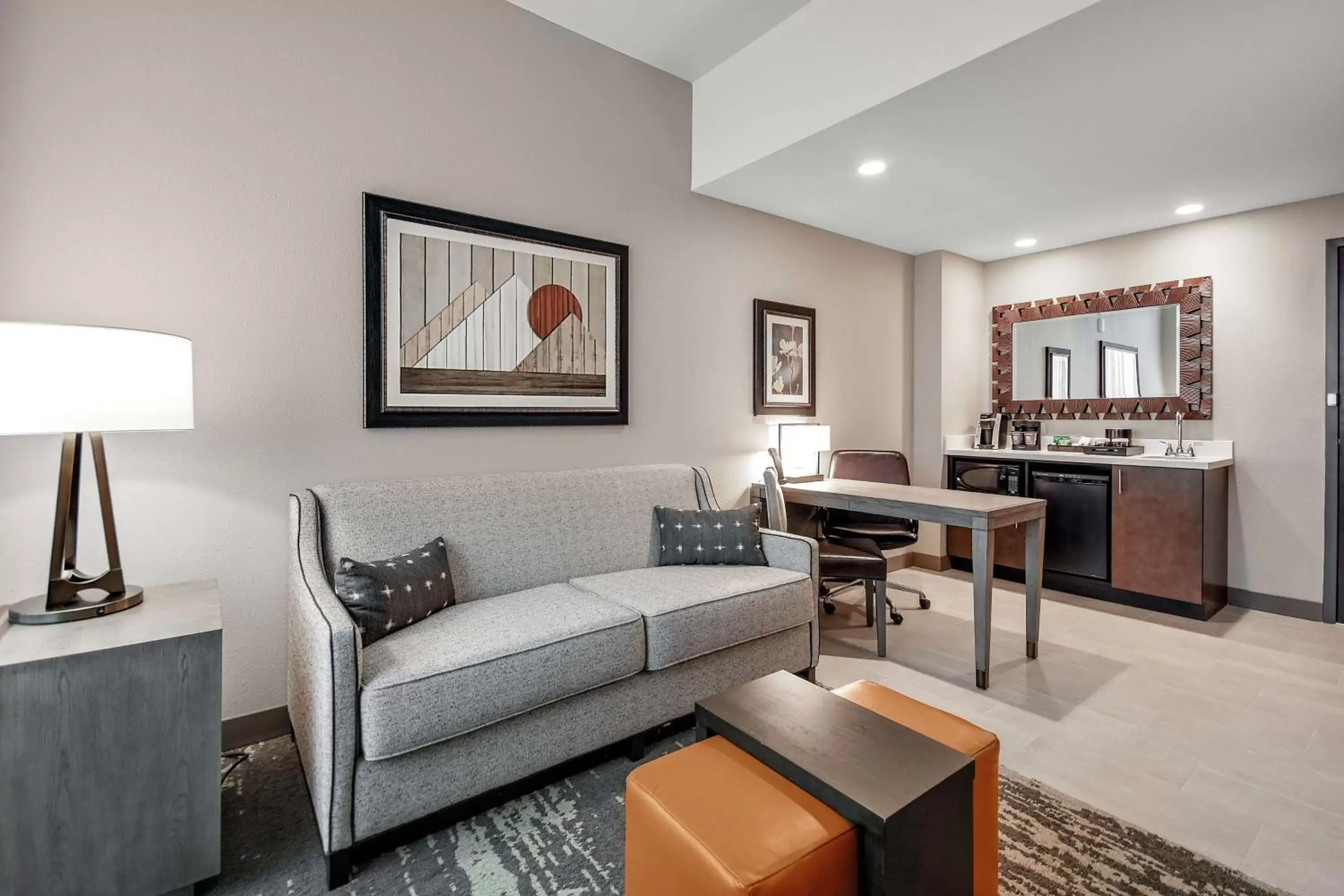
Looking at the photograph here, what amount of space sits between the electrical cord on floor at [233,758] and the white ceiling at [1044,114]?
10.1ft

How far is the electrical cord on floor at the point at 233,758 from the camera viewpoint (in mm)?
2037

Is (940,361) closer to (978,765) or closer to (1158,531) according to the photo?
(1158,531)

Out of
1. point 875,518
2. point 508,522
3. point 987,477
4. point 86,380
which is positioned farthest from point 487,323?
point 987,477

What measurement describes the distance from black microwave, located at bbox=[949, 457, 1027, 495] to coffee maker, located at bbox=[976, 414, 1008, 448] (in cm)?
24

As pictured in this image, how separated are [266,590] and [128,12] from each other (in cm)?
188

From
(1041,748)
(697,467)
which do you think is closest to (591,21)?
(697,467)

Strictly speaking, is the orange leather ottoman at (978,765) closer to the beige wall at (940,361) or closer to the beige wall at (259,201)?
the beige wall at (259,201)

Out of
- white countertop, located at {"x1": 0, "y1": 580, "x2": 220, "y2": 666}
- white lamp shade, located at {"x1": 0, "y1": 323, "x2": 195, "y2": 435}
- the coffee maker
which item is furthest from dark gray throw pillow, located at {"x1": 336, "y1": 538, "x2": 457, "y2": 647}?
the coffee maker

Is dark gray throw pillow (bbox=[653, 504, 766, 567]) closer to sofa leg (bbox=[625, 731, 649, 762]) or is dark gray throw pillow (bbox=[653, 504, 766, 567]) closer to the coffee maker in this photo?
sofa leg (bbox=[625, 731, 649, 762])

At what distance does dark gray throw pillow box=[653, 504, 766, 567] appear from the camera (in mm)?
2754

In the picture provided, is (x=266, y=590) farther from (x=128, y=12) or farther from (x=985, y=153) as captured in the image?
(x=985, y=153)

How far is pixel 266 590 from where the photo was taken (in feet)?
7.38

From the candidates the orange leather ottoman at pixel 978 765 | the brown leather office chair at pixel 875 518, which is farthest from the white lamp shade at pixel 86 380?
the brown leather office chair at pixel 875 518

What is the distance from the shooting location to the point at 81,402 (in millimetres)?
1477
